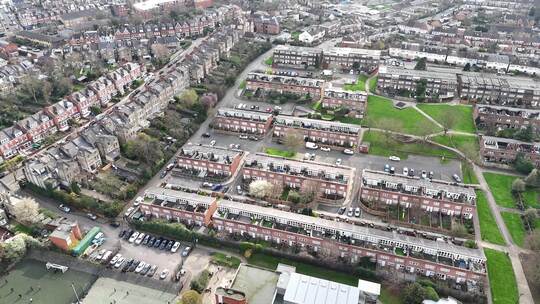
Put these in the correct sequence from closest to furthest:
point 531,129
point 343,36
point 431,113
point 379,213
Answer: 1. point 379,213
2. point 531,129
3. point 431,113
4. point 343,36

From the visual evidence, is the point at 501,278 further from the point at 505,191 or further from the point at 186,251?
the point at 186,251

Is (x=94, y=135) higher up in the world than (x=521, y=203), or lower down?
higher up

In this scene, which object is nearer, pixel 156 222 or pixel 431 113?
pixel 156 222

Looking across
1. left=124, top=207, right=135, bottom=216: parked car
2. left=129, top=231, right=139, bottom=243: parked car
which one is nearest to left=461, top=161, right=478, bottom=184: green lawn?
left=129, top=231, right=139, bottom=243: parked car

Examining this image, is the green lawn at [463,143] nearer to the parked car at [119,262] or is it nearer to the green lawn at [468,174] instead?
the green lawn at [468,174]

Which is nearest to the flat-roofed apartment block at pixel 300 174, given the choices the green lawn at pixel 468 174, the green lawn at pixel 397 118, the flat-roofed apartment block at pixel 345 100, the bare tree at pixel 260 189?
the bare tree at pixel 260 189

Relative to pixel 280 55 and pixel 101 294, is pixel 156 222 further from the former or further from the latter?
pixel 280 55

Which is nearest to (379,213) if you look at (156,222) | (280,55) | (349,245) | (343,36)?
(349,245)
